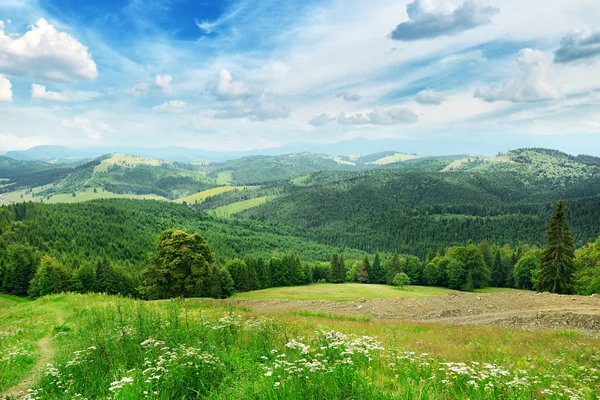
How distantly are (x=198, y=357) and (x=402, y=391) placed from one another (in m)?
4.75

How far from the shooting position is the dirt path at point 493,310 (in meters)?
23.7

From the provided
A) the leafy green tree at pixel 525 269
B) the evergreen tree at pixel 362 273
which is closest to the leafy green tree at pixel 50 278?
the evergreen tree at pixel 362 273

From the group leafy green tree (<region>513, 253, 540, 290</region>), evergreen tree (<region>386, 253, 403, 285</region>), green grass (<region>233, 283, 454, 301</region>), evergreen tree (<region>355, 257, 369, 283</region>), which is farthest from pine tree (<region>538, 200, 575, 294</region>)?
evergreen tree (<region>355, 257, 369, 283</region>)

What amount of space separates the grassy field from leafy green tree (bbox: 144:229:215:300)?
27204 mm

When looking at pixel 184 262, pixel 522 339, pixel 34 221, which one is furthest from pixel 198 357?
pixel 34 221

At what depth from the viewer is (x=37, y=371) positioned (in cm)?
1123

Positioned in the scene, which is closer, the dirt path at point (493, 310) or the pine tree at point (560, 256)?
the dirt path at point (493, 310)

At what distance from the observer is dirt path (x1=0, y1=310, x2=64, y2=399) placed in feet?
30.7

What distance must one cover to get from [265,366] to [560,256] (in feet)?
196

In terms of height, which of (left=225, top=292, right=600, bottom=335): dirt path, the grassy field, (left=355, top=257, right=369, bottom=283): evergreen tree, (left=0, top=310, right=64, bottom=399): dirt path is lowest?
(left=355, top=257, right=369, bottom=283): evergreen tree

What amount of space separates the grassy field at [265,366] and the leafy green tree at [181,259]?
27204mm

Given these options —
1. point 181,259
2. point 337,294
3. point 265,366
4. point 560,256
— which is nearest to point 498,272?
point 560,256

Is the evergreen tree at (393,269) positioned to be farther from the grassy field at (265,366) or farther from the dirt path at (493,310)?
the grassy field at (265,366)

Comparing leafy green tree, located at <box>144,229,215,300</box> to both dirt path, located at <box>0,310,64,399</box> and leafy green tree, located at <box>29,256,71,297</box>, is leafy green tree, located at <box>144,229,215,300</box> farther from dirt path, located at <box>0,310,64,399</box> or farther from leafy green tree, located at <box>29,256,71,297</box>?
leafy green tree, located at <box>29,256,71,297</box>
